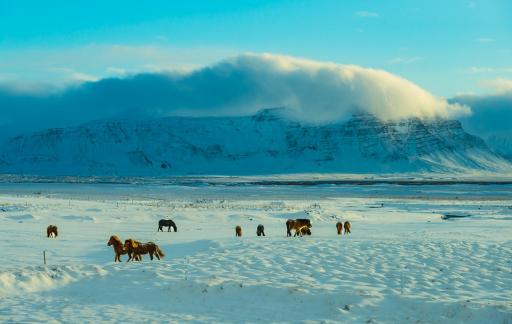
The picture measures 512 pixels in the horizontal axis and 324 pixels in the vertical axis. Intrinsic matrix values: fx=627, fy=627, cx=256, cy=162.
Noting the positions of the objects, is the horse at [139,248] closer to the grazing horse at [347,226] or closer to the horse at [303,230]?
the horse at [303,230]

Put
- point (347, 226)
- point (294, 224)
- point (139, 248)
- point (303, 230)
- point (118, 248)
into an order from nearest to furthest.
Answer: point (118, 248), point (139, 248), point (294, 224), point (303, 230), point (347, 226)

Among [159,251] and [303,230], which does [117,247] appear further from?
[303,230]

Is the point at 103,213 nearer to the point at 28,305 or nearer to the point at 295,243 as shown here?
the point at 295,243

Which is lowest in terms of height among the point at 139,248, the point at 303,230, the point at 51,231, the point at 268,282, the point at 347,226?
the point at 268,282

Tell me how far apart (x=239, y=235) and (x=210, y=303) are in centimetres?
1216

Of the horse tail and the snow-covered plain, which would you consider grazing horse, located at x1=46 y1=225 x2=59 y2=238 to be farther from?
the horse tail

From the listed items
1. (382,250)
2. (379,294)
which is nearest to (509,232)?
(382,250)

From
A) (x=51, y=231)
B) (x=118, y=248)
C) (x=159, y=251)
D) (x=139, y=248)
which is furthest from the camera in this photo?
(x=51, y=231)

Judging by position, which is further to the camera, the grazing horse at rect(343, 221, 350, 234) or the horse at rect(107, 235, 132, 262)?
the grazing horse at rect(343, 221, 350, 234)

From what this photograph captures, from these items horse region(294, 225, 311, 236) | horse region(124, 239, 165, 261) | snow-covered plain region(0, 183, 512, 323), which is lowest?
snow-covered plain region(0, 183, 512, 323)

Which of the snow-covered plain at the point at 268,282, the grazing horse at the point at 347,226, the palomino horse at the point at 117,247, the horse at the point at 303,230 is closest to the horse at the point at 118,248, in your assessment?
the palomino horse at the point at 117,247

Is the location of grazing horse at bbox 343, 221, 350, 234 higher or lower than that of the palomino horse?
lower

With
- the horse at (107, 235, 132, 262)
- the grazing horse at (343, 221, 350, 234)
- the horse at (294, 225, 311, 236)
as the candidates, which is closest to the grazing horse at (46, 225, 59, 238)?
the horse at (107, 235, 132, 262)

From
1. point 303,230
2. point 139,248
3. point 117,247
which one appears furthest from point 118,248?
point 303,230
